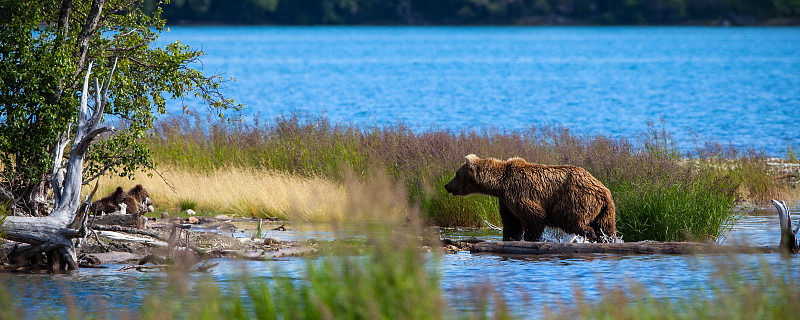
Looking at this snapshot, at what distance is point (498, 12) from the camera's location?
396 ft

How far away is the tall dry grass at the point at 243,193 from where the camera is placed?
16.0 metres

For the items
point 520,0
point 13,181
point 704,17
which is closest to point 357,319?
point 13,181

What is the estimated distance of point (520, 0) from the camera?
11919 cm

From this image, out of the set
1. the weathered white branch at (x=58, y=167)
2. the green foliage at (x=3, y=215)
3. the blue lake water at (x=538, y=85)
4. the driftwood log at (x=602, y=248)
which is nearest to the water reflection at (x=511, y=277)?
the driftwood log at (x=602, y=248)

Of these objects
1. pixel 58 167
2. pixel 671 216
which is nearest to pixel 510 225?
pixel 671 216

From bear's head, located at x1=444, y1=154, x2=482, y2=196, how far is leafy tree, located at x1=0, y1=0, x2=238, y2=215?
10.8ft

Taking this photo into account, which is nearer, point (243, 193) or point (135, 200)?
point (135, 200)

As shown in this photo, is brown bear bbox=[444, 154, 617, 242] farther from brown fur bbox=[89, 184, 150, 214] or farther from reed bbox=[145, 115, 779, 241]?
brown fur bbox=[89, 184, 150, 214]

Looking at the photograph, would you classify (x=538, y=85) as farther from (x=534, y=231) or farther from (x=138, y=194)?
(x=534, y=231)

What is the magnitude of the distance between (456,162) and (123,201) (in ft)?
17.3

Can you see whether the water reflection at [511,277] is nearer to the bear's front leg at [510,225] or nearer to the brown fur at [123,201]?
the bear's front leg at [510,225]

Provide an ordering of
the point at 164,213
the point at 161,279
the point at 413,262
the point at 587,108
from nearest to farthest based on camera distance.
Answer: the point at 413,262 < the point at 161,279 < the point at 164,213 < the point at 587,108

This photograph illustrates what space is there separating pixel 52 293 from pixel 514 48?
4677 inches

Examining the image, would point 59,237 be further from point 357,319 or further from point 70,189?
point 357,319
